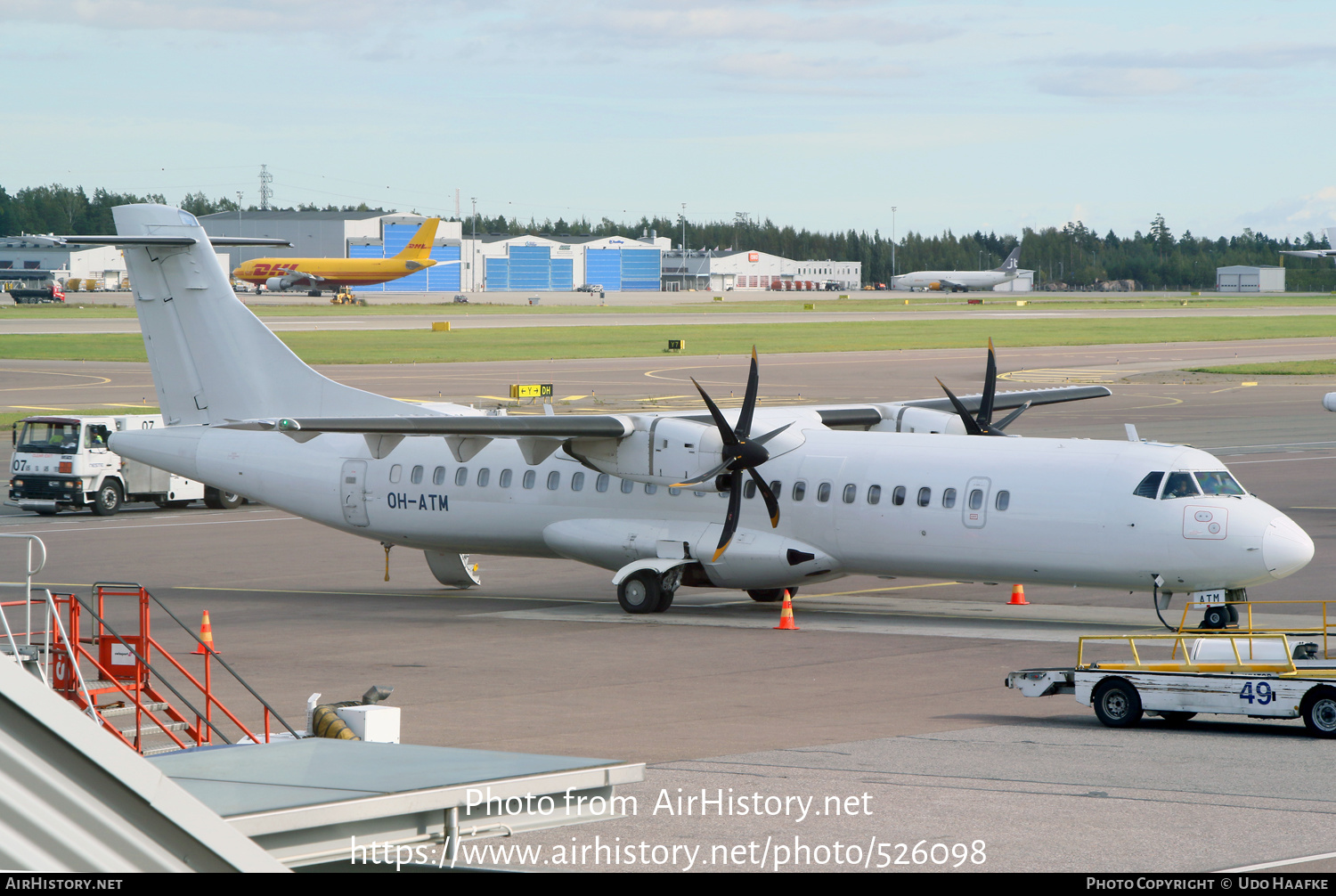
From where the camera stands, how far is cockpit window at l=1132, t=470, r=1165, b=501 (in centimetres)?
2244

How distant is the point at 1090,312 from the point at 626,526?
130525mm

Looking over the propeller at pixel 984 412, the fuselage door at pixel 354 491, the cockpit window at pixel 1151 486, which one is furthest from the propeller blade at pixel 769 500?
the fuselage door at pixel 354 491

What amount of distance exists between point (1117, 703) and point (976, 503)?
7166 millimetres

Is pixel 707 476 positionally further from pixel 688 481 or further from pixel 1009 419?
pixel 1009 419

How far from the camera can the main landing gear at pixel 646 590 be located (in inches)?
1006

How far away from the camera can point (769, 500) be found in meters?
25.0

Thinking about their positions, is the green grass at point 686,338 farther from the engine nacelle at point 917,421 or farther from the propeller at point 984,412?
the propeller at point 984,412

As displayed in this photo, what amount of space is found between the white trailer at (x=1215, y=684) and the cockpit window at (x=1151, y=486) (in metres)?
5.32

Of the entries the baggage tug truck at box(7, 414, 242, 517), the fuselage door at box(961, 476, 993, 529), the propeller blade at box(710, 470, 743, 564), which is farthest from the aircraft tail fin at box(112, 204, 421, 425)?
the fuselage door at box(961, 476, 993, 529)

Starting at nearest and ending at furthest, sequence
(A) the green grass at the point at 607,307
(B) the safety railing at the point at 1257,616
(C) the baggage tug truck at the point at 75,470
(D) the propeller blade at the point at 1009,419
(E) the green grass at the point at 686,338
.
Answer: (B) the safety railing at the point at 1257,616 < (D) the propeller blade at the point at 1009,419 < (C) the baggage tug truck at the point at 75,470 < (E) the green grass at the point at 686,338 < (A) the green grass at the point at 607,307

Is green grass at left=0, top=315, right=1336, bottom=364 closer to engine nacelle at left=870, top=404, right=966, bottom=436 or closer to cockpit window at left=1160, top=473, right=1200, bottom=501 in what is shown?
engine nacelle at left=870, top=404, right=966, bottom=436

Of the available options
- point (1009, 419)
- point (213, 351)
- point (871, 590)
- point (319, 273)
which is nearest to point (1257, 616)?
point (1009, 419)

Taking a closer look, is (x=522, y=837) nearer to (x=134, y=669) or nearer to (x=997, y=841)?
(x=997, y=841)
